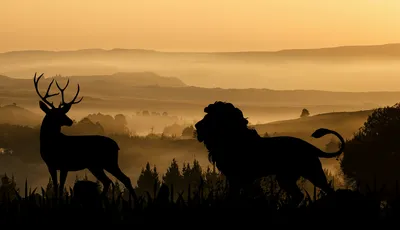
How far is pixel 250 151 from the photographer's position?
77.3 ft

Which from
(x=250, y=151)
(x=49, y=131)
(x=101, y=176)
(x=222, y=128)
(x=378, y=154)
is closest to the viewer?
(x=250, y=151)

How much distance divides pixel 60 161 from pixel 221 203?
13336 millimetres

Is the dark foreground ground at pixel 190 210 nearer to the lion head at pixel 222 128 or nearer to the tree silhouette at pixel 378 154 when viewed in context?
the lion head at pixel 222 128

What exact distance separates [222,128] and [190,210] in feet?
31.8

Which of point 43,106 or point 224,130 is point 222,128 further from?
point 43,106

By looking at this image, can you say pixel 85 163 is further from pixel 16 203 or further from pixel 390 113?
pixel 390 113

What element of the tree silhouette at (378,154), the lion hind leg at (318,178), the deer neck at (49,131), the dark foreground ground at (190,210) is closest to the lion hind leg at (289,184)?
the lion hind leg at (318,178)

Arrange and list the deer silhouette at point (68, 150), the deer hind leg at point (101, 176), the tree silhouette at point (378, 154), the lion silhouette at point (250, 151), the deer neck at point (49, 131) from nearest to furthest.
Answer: the lion silhouette at point (250, 151) < the deer hind leg at point (101, 176) < the deer silhouette at point (68, 150) < the deer neck at point (49, 131) < the tree silhouette at point (378, 154)

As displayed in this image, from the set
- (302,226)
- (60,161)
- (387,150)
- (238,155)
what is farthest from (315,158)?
(387,150)

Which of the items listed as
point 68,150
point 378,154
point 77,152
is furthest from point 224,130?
point 378,154

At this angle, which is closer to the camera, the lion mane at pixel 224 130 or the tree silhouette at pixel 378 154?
the lion mane at pixel 224 130

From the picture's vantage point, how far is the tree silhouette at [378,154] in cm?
9675

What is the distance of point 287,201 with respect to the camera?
14.7m

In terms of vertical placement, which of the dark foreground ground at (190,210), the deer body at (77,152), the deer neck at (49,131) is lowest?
the dark foreground ground at (190,210)
